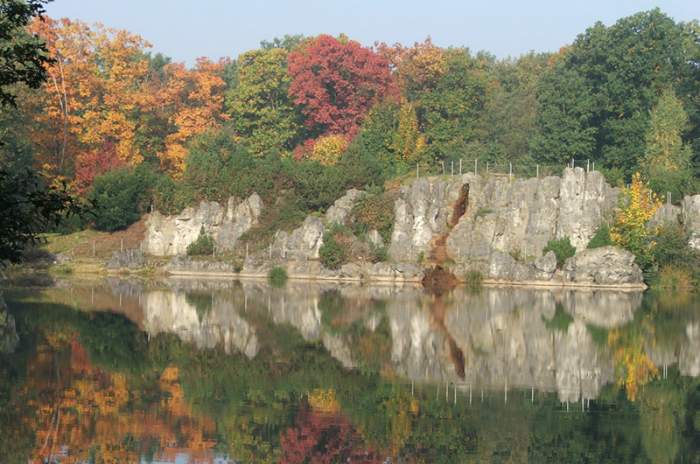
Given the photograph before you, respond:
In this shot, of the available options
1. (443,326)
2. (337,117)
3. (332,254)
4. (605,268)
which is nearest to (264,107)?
(337,117)

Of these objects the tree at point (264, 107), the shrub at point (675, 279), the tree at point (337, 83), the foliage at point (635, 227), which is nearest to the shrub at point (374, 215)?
the foliage at point (635, 227)

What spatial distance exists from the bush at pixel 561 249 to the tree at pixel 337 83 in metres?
21.5

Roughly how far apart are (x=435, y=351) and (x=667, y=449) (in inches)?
508

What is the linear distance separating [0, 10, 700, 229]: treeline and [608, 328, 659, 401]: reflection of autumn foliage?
2560cm

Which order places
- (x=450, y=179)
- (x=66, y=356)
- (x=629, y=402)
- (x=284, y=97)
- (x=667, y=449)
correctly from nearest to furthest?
(x=667, y=449) → (x=629, y=402) → (x=66, y=356) → (x=450, y=179) → (x=284, y=97)

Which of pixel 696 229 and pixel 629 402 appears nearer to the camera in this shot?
pixel 629 402

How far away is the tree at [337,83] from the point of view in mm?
77188

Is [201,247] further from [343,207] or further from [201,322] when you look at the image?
[201,322]

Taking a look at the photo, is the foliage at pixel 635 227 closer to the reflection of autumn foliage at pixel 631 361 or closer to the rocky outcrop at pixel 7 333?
the reflection of autumn foliage at pixel 631 361

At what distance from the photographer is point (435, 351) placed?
111ft

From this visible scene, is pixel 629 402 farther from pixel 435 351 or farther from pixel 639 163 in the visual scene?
pixel 639 163

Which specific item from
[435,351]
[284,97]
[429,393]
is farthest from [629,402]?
Answer: [284,97]

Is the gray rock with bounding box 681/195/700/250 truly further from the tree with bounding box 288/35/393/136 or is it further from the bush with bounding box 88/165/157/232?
the bush with bounding box 88/165/157/232

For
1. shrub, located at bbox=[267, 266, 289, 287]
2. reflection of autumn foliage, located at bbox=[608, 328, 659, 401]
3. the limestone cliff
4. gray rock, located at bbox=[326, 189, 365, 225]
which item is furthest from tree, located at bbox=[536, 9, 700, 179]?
reflection of autumn foliage, located at bbox=[608, 328, 659, 401]
